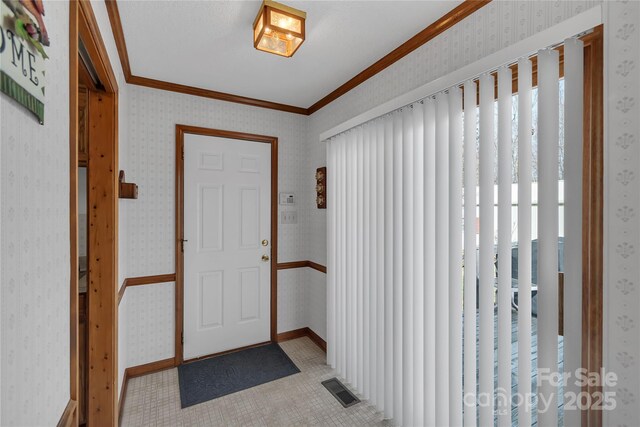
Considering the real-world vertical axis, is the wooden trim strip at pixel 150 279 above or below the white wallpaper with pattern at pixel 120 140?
below

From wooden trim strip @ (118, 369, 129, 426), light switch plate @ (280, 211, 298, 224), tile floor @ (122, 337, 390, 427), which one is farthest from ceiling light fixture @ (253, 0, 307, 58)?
wooden trim strip @ (118, 369, 129, 426)

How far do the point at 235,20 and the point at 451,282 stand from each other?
1944mm

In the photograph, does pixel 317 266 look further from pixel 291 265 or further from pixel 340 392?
pixel 340 392

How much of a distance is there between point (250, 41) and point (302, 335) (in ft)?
9.35

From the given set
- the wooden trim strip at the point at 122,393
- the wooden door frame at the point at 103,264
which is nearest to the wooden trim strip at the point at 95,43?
the wooden door frame at the point at 103,264

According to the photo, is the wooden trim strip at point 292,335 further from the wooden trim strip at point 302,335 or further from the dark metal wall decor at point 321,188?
the dark metal wall decor at point 321,188

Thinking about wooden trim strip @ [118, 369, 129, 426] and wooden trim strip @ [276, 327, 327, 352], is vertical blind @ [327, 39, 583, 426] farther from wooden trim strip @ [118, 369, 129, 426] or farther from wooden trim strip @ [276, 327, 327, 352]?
wooden trim strip @ [118, 369, 129, 426]

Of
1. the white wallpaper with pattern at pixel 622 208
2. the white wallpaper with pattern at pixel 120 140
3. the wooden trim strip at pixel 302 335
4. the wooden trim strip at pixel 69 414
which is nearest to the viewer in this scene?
the wooden trim strip at pixel 69 414

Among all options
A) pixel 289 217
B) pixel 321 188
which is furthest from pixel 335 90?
pixel 289 217

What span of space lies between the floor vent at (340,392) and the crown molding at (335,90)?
97.1 inches

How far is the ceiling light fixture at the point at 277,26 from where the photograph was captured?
1665mm
